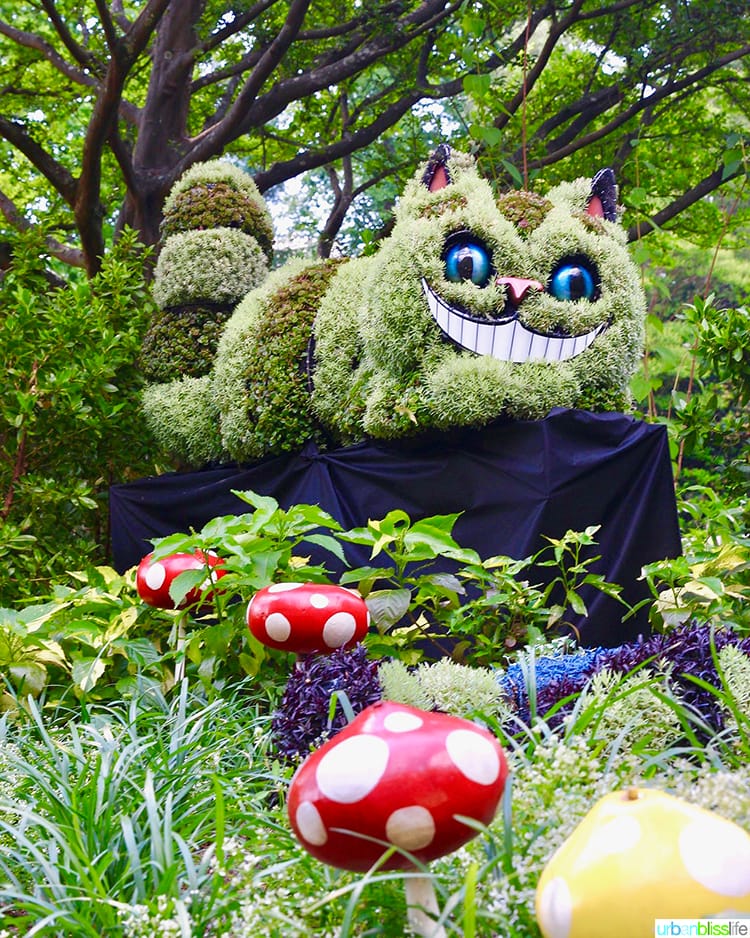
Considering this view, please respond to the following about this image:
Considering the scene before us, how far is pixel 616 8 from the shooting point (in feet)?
28.6

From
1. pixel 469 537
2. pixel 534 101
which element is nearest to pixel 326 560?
pixel 469 537

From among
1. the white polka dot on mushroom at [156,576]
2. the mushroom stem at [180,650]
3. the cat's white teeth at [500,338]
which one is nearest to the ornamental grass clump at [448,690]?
the mushroom stem at [180,650]

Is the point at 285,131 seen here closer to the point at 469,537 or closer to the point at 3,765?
the point at 469,537

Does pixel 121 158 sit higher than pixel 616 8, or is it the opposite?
pixel 616 8

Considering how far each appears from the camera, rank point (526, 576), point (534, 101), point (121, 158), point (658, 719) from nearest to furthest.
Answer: point (658, 719), point (526, 576), point (121, 158), point (534, 101)

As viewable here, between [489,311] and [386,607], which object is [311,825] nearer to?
[386,607]

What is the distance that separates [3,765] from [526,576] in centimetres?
216

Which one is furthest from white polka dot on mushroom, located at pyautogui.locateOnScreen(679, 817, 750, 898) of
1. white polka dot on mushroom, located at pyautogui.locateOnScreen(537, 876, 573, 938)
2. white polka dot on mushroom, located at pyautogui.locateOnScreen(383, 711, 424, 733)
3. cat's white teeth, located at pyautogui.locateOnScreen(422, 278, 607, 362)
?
cat's white teeth, located at pyautogui.locateOnScreen(422, 278, 607, 362)

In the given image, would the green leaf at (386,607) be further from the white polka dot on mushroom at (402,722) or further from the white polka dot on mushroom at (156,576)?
the white polka dot on mushroom at (402,722)

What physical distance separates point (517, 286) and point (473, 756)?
312 centimetres

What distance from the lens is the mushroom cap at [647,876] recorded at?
109cm

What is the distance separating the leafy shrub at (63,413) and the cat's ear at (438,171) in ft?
7.04

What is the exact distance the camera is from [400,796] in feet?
4.01

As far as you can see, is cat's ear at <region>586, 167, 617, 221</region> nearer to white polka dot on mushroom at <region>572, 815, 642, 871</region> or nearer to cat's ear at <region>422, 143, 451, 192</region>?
cat's ear at <region>422, 143, 451, 192</region>
